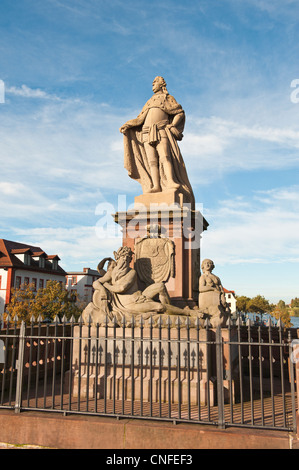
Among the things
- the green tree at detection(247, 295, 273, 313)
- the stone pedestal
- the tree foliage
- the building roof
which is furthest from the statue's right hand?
the green tree at detection(247, 295, 273, 313)

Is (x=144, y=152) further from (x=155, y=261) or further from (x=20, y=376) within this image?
(x=20, y=376)

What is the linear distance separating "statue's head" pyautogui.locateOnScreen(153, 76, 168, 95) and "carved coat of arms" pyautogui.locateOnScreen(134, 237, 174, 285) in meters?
4.73

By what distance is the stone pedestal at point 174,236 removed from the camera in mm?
8711

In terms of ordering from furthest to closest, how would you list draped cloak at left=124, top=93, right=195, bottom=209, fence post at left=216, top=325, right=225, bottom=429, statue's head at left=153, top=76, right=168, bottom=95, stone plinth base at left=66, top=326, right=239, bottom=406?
statue's head at left=153, top=76, right=168, bottom=95
draped cloak at left=124, top=93, right=195, bottom=209
stone plinth base at left=66, top=326, right=239, bottom=406
fence post at left=216, top=325, right=225, bottom=429

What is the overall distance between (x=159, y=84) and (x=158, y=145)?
6.46ft

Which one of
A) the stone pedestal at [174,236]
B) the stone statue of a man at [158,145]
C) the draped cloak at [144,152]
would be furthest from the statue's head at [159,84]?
the stone pedestal at [174,236]

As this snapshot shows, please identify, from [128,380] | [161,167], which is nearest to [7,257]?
[161,167]

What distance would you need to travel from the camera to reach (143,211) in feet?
30.9

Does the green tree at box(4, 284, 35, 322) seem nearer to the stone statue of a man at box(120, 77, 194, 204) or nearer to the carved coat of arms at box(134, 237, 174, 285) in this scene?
the stone statue of a man at box(120, 77, 194, 204)

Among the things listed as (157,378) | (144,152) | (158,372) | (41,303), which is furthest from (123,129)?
(41,303)

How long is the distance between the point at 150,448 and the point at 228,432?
1.07 m

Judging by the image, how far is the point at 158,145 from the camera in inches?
403

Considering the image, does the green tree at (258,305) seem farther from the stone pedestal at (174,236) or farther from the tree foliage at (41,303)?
the stone pedestal at (174,236)

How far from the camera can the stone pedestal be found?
8711 millimetres
